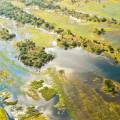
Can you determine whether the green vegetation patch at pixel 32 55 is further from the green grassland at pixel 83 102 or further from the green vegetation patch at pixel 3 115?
the green vegetation patch at pixel 3 115

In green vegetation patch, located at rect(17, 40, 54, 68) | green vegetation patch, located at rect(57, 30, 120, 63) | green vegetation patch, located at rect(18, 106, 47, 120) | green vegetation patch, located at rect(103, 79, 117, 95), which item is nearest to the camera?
green vegetation patch, located at rect(18, 106, 47, 120)

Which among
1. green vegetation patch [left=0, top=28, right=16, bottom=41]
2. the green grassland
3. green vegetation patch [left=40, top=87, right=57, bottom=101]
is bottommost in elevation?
green vegetation patch [left=0, top=28, right=16, bottom=41]

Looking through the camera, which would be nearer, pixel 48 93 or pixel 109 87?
pixel 48 93

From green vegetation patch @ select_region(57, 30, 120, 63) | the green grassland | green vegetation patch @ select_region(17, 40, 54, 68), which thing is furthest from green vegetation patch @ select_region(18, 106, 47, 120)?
green vegetation patch @ select_region(57, 30, 120, 63)

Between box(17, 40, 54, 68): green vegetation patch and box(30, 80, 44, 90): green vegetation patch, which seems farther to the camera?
box(17, 40, 54, 68): green vegetation patch

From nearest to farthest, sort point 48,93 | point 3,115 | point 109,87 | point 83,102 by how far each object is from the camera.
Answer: point 3,115 → point 83,102 → point 48,93 → point 109,87

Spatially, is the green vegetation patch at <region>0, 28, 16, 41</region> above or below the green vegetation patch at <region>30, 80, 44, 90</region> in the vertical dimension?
below

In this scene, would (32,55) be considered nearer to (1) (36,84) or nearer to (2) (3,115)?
(1) (36,84)

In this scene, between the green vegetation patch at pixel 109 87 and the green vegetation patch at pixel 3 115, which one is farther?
the green vegetation patch at pixel 109 87

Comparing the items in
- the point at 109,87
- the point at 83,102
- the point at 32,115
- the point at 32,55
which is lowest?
the point at 32,55

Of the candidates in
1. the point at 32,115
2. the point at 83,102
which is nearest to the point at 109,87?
the point at 83,102

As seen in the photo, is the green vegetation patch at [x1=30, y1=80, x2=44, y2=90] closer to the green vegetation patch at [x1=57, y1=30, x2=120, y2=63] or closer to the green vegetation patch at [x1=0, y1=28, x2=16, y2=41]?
the green vegetation patch at [x1=57, y1=30, x2=120, y2=63]

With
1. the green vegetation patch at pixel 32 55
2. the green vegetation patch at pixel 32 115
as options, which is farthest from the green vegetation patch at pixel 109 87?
the green vegetation patch at pixel 32 55
